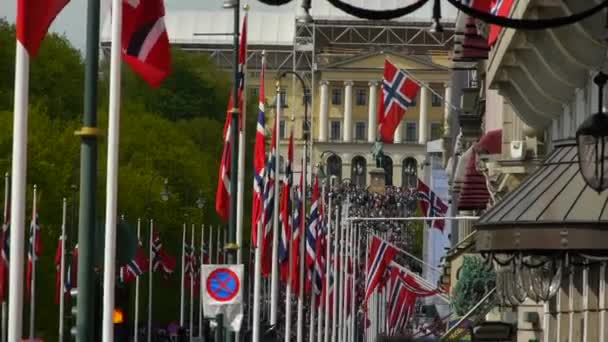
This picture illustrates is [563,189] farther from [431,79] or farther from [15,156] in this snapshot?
[431,79]

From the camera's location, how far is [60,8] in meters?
18.8

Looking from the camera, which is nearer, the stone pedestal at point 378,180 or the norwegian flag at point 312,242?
the norwegian flag at point 312,242

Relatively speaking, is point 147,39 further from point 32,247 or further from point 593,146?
point 32,247

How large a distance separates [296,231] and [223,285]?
50.1 feet

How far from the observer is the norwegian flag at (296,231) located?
4735 centimetres

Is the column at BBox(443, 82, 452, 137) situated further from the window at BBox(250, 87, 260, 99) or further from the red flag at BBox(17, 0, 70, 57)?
the red flag at BBox(17, 0, 70, 57)

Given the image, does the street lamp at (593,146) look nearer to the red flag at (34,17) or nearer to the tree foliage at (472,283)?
the red flag at (34,17)

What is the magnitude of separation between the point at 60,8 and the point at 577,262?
5.02 metres

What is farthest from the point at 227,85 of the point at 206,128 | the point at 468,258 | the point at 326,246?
the point at 468,258

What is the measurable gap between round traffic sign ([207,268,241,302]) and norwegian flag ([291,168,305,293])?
42.9ft

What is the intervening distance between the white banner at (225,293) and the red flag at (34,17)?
14356mm

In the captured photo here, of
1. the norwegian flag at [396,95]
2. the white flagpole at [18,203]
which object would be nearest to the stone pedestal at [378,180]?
the norwegian flag at [396,95]

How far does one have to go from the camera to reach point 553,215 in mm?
20016

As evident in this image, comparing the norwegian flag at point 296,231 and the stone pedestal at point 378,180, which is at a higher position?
the stone pedestal at point 378,180
